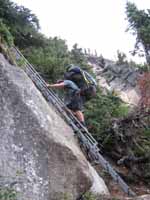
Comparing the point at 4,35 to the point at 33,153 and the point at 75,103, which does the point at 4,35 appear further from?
the point at 33,153

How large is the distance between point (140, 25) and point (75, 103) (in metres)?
17.5

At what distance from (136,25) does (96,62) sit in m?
3.67

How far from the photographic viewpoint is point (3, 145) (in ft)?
24.6

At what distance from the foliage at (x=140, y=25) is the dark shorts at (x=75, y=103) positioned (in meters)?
16.1

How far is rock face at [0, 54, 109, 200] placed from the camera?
7.32 metres

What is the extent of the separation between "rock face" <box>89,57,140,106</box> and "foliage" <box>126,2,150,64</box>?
5.30 feet

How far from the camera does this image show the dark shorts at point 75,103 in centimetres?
1083

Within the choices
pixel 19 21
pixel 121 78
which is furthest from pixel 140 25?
pixel 19 21

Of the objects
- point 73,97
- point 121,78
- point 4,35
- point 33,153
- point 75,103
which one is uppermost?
point 4,35

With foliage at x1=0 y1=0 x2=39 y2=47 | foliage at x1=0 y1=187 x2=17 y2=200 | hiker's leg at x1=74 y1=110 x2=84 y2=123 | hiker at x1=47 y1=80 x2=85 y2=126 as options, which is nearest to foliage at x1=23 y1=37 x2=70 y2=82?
foliage at x1=0 y1=0 x2=39 y2=47

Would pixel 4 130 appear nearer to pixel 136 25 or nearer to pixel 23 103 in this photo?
pixel 23 103

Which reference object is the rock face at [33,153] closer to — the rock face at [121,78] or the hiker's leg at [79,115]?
the hiker's leg at [79,115]

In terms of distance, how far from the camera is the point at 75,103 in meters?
10.9

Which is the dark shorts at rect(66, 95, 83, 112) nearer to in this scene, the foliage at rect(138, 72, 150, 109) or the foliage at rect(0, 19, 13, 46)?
the foliage at rect(0, 19, 13, 46)
